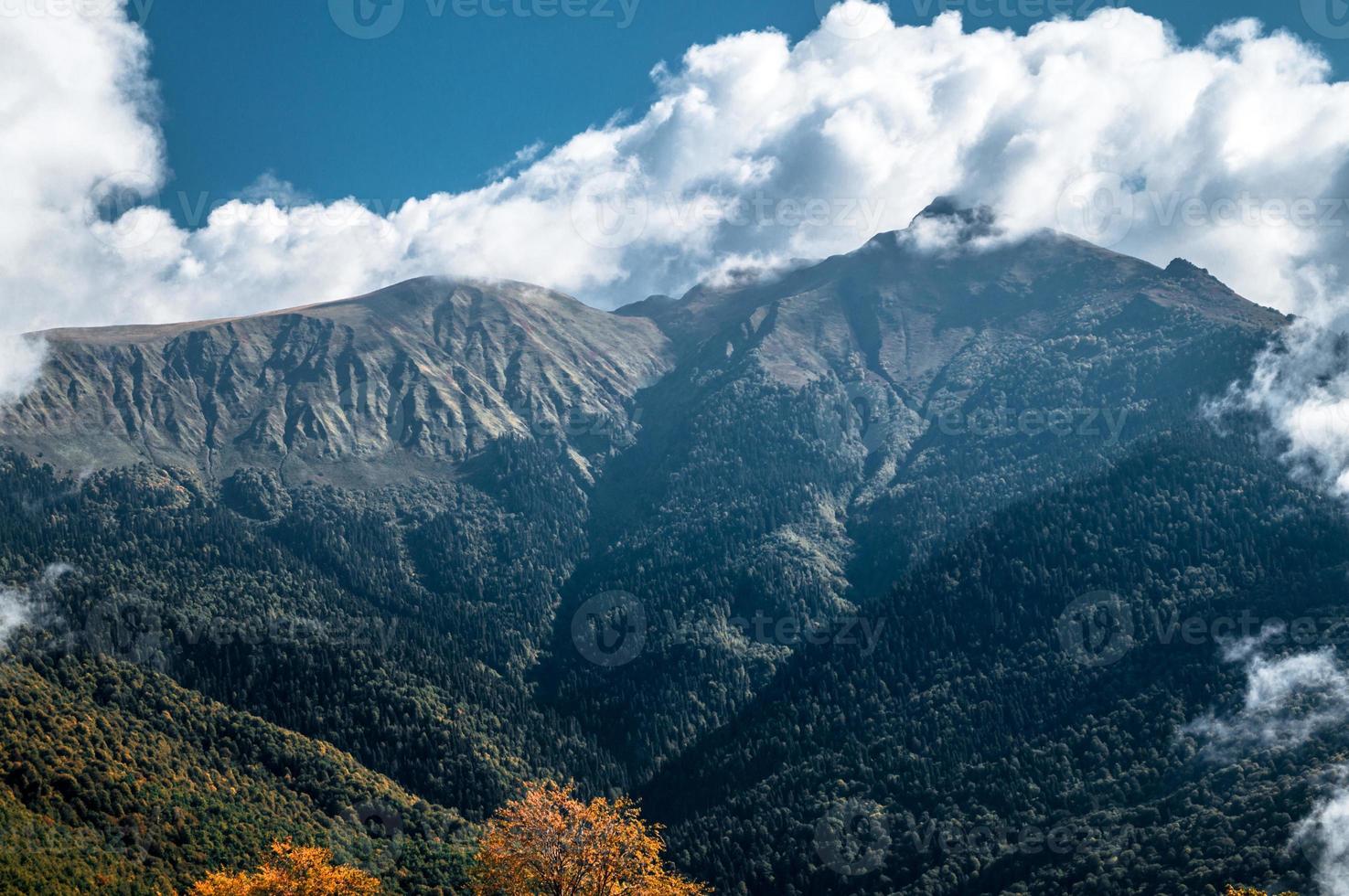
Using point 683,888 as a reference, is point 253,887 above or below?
above

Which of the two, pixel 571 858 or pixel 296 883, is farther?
pixel 296 883

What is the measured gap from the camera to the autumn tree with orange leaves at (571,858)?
101m

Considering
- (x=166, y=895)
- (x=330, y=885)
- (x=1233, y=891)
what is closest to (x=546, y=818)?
(x=330, y=885)

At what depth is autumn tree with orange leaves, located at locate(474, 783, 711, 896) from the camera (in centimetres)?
10112

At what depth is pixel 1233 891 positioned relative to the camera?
121 meters

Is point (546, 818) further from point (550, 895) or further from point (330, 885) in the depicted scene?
point (330, 885)

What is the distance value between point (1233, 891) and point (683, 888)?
6569 centimetres

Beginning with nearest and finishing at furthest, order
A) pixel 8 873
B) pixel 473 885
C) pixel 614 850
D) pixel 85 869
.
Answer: pixel 614 850
pixel 473 885
pixel 8 873
pixel 85 869

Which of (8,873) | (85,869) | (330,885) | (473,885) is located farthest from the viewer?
(85,869)

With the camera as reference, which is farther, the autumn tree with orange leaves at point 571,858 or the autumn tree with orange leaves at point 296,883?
the autumn tree with orange leaves at point 296,883

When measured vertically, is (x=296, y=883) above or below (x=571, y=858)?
above

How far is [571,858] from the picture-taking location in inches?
3996

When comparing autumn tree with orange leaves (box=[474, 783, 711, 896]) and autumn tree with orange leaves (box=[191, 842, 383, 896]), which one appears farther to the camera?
autumn tree with orange leaves (box=[191, 842, 383, 896])

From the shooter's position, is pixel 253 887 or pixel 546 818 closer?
pixel 546 818
